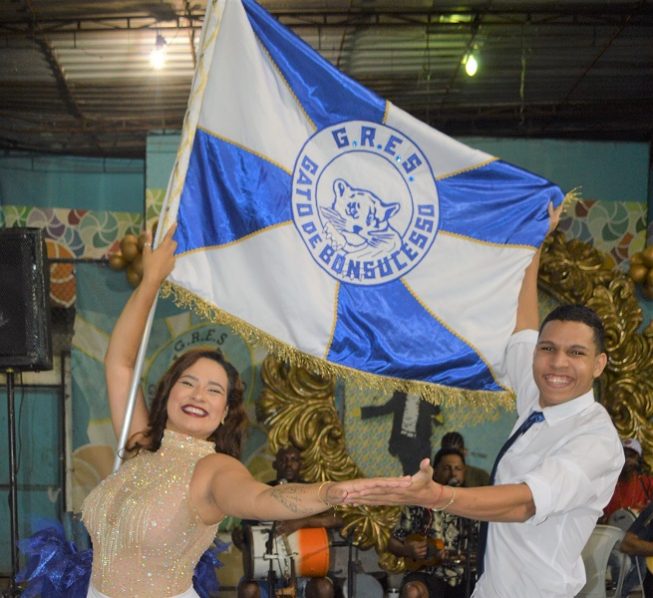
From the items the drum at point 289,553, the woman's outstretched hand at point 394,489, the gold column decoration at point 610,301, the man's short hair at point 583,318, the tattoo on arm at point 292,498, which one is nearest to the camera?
the woman's outstretched hand at point 394,489

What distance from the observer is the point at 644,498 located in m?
6.16

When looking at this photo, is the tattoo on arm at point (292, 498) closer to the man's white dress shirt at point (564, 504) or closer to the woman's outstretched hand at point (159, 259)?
the man's white dress shirt at point (564, 504)

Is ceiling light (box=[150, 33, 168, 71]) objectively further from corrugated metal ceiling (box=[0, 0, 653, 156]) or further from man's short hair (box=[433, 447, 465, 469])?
man's short hair (box=[433, 447, 465, 469])

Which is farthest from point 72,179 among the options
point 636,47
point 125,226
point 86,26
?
point 636,47

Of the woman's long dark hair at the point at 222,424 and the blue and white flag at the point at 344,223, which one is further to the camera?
the blue and white flag at the point at 344,223

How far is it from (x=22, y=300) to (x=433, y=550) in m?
2.71

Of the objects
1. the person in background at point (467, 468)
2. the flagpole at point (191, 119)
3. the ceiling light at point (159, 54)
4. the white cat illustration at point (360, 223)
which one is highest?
the ceiling light at point (159, 54)

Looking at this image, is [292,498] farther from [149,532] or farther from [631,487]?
[631,487]

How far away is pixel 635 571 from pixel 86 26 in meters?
4.54

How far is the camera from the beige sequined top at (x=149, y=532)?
247 cm

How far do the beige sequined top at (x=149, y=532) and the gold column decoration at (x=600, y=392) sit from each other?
3698 mm

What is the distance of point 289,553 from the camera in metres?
5.49

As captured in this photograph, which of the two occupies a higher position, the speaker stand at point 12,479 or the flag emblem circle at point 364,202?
the flag emblem circle at point 364,202

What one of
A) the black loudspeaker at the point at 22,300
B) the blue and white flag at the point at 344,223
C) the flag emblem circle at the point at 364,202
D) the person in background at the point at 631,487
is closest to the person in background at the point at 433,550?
the person in background at the point at 631,487
